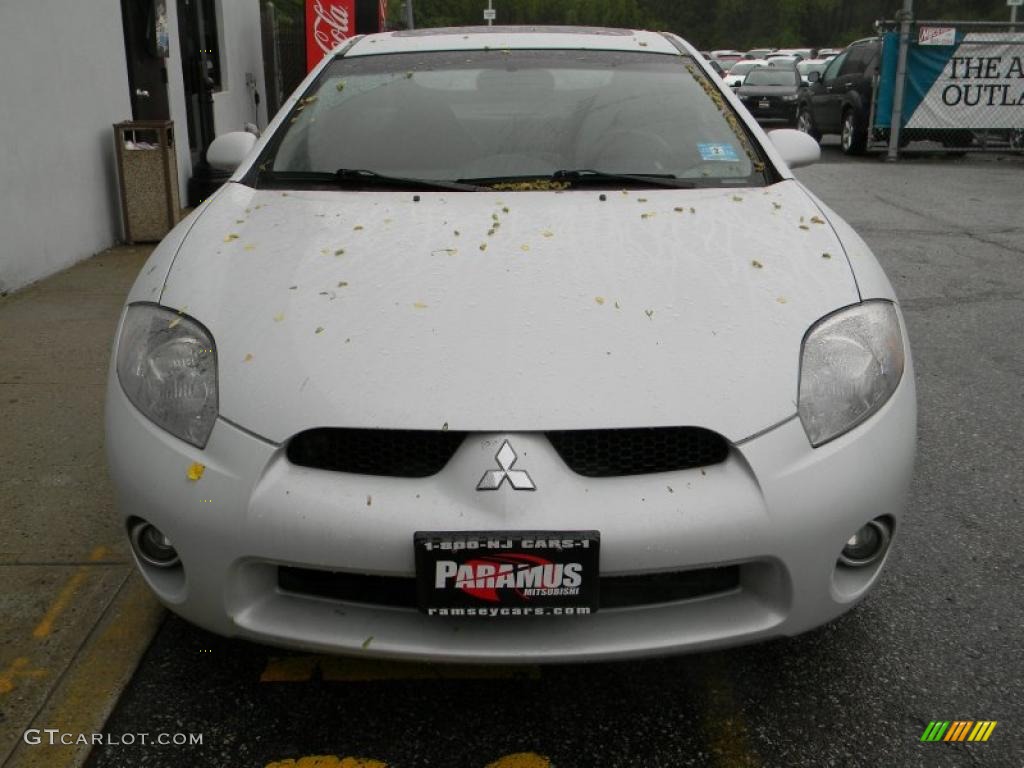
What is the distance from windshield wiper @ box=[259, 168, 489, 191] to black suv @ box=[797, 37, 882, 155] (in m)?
14.0

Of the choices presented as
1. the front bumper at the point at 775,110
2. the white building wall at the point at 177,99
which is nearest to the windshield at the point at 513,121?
the white building wall at the point at 177,99

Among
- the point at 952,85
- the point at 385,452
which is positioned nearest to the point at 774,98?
the point at 952,85

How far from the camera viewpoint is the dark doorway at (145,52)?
8.64 meters

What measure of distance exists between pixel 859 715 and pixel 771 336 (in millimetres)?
886

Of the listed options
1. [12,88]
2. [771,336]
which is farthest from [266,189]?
[12,88]

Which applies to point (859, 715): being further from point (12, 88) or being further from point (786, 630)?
point (12, 88)

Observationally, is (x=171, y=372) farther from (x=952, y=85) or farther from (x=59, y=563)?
(x=952, y=85)

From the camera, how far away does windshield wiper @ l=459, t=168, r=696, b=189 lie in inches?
123

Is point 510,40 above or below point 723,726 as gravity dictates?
above

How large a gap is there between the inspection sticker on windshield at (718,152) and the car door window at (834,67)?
50.9 feet

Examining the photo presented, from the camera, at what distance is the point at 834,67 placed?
17.7 metres

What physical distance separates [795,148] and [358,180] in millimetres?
1620

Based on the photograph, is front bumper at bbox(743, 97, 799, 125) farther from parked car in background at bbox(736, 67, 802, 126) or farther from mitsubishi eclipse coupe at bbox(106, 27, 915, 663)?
mitsubishi eclipse coupe at bbox(106, 27, 915, 663)

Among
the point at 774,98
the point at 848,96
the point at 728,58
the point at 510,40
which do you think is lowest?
the point at 728,58
